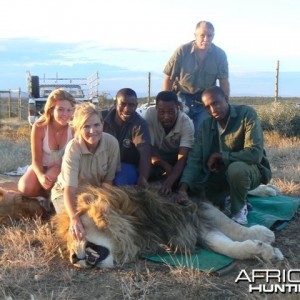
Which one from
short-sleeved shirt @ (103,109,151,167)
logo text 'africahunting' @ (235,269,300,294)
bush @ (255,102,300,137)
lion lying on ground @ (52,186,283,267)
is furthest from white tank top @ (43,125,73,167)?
bush @ (255,102,300,137)

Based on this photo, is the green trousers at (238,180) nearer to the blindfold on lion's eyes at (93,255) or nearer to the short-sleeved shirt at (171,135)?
the short-sleeved shirt at (171,135)

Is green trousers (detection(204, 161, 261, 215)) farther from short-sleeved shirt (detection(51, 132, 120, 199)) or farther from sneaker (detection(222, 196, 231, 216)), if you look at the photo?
short-sleeved shirt (detection(51, 132, 120, 199))

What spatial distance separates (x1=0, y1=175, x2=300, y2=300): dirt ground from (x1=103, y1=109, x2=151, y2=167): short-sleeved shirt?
4.70ft

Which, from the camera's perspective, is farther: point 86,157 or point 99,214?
point 86,157

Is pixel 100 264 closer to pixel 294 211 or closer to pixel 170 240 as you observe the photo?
pixel 170 240

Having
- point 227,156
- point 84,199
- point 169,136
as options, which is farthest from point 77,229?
point 169,136

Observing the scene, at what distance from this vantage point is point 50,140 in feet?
16.8

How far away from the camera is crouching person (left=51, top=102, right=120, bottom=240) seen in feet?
13.9

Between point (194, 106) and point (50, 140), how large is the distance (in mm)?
1916

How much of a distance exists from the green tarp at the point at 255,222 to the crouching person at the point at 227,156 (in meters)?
0.24

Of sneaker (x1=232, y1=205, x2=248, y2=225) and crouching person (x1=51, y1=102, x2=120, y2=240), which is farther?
sneaker (x1=232, y1=205, x2=248, y2=225)

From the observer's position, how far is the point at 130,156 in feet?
16.7

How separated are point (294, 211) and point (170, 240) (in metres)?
1.83

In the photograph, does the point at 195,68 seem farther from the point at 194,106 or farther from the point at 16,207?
the point at 16,207
